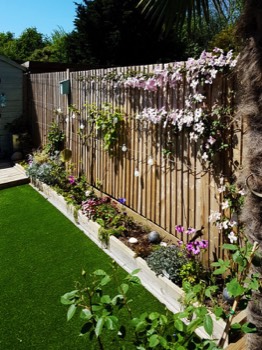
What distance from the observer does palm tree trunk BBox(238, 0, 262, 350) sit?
1.70 metres

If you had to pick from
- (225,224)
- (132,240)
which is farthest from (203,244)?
(132,240)

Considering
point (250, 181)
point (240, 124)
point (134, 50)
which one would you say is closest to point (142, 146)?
point (240, 124)

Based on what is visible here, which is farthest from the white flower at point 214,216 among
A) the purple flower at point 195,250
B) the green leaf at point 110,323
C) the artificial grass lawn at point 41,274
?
the green leaf at point 110,323

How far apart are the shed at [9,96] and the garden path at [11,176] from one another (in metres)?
1.16

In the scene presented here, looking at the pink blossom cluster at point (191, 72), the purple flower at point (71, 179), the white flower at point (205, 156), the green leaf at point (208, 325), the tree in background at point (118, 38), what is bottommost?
the purple flower at point (71, 179)

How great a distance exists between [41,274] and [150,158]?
184 centimetres

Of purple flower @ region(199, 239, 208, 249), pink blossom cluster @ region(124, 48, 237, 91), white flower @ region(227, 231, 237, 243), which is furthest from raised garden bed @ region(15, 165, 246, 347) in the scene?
pink blossom cluster @ region(124, 48, 237, 91)

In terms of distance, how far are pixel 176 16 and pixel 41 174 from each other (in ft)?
14.6

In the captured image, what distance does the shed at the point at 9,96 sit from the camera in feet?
29.3

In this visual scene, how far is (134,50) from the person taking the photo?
762 inches

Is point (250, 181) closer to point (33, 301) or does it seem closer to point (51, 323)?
point (51, 323)

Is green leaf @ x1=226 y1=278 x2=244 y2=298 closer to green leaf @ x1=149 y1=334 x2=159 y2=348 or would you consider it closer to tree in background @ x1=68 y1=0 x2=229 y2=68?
green leaf @ x1=149 y1=334 x2=159 y2=348

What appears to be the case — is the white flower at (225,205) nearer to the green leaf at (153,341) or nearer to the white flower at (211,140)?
the white flower at (211,140)

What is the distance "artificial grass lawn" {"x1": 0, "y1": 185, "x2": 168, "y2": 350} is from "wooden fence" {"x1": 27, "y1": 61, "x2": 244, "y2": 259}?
2.75 ft
